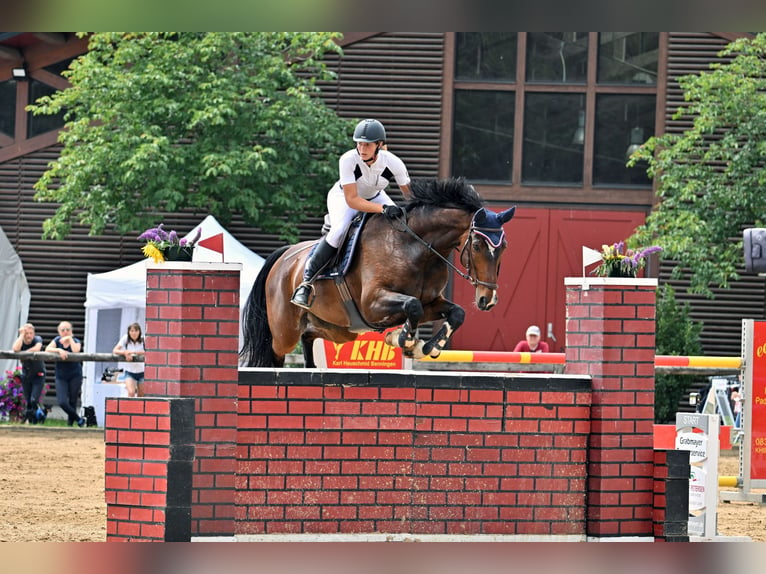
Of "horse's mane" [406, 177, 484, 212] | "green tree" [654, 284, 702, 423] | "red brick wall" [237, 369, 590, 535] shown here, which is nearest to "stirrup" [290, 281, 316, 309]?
"horse's mane" [406, 177, 484, 212]

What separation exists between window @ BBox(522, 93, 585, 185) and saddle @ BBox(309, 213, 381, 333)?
36.0 feet

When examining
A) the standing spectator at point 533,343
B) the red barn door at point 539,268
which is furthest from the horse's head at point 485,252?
the red barn door at point 539,268

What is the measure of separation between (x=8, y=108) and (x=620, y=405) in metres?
14.5

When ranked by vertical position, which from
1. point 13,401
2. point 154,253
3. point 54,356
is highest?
point 154,253

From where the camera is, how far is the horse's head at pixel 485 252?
7047mm

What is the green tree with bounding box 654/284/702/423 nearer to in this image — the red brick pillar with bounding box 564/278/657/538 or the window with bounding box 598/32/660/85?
the window with bounding box 598/32/660/85

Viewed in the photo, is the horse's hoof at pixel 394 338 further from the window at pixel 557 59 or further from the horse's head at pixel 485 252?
the window at pixel 557 59

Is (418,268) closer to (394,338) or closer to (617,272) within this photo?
(394,338)

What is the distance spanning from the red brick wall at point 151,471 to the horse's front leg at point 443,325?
1.71 metres

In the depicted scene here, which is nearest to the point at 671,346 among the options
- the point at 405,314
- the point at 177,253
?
the point at 405,314

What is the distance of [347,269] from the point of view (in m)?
7.65

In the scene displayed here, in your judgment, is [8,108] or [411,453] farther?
[8,108]
